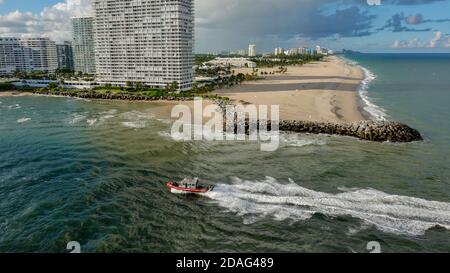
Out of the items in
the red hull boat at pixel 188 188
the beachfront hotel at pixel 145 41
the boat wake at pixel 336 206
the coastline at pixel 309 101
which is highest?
the beachfront hotel at pixel 145 41

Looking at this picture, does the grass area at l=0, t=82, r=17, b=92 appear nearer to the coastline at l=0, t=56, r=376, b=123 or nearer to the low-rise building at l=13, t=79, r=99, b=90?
the low-rise building at l=13, t=79, r=99, b=90

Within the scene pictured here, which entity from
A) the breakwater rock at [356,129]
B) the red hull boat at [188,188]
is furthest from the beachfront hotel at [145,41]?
the red hull boat at [188,188]

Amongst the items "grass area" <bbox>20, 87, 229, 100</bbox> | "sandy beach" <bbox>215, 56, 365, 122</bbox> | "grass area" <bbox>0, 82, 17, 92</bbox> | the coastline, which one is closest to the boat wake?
the coastline

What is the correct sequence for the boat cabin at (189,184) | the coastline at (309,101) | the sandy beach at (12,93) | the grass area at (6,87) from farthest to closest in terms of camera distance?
the grass area at (6,87) → the sandy beach at (12,93) → the coastline at (309,101) → the boat cabin at (189,184)

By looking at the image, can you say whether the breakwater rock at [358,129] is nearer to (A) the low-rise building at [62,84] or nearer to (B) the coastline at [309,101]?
(B) the coastline at [309,101]

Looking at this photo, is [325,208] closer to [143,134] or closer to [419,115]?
[143,134]

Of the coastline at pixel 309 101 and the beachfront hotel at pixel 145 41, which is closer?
the coastline at pixel 309 101
